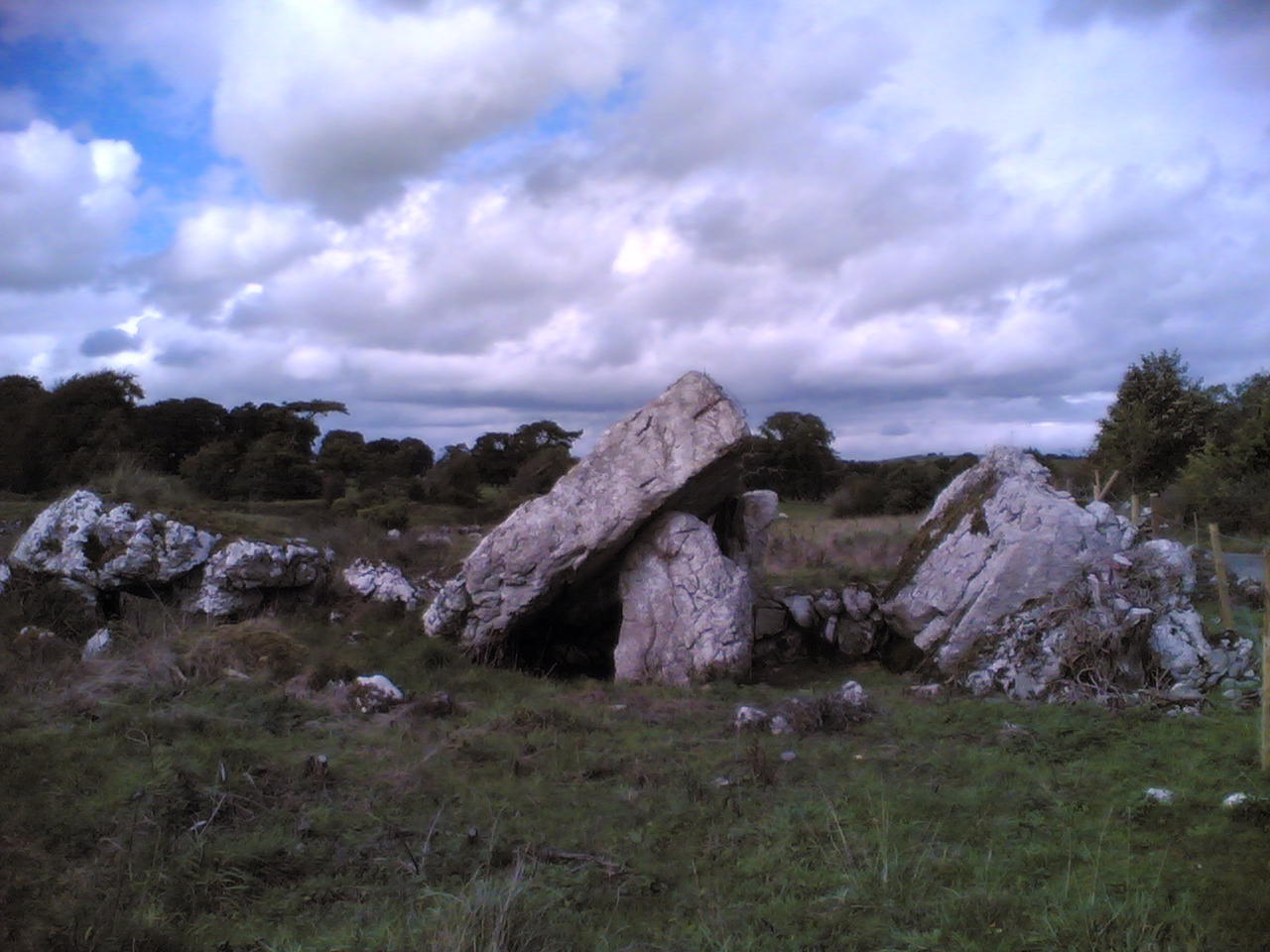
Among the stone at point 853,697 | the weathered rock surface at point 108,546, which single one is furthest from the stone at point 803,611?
the weathered rock surface at point 108,546

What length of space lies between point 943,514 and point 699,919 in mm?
9377

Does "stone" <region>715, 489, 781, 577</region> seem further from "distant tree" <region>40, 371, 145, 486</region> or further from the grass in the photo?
"distant tree" <region>40, 371, 145, 486</region>

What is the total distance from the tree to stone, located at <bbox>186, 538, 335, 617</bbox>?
31.6m

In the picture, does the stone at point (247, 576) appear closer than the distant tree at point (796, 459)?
Yes

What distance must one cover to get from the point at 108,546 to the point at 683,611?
8.05 m

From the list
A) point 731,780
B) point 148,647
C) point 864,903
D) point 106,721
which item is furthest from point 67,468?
point 864,903

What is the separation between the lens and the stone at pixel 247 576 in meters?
12.6

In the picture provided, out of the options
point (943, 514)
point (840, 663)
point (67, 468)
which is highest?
point (67, 468)

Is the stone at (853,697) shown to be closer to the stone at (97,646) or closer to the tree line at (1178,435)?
the stone at (97,646)

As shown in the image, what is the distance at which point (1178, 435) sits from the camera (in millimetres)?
35250

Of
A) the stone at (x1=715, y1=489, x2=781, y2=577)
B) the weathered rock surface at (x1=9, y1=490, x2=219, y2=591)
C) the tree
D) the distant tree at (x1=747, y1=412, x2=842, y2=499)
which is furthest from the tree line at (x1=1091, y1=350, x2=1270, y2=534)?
the weathered rock surface at (x1=9, y1=490, x2=219, y2=591)

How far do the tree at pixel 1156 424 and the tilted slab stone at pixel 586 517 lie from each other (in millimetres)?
28627

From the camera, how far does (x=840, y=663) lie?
40.3 feet

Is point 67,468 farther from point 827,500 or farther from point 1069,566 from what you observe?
point 827,500
